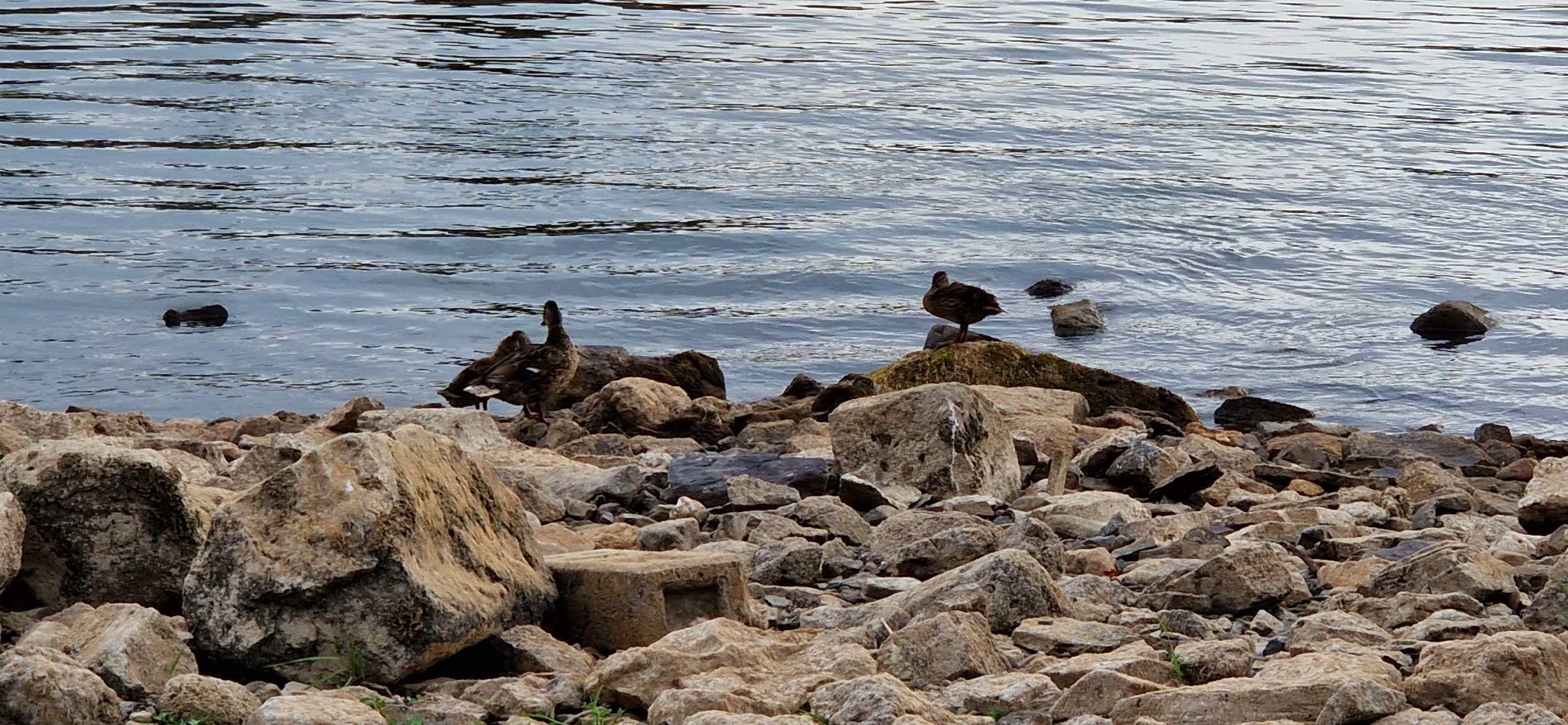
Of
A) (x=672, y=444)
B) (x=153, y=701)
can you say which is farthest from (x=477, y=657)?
(x=672, y=444)

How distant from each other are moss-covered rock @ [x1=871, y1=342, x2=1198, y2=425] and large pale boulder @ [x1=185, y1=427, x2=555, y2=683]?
6.22 metres

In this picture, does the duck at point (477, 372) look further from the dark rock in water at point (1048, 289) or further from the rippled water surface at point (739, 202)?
the dark rock in water at point (1048, 289)

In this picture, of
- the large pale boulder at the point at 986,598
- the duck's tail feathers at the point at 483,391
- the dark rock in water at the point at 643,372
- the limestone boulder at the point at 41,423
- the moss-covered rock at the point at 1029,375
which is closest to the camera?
the large pale boulder at the point at 986,598

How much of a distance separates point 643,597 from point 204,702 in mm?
1125

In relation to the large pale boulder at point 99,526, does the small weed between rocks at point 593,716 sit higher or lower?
lower

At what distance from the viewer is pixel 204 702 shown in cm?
339

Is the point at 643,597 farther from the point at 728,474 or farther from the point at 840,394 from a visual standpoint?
the point at 840,394

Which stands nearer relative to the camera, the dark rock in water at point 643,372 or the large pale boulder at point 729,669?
the large pale boulder at point 729,669

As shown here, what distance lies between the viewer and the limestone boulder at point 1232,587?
181 inches

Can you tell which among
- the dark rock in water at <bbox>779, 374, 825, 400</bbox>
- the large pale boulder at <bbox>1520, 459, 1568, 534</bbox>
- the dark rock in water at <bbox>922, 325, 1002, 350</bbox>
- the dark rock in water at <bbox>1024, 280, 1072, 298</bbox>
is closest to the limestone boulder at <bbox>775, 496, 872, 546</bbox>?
the large pale boulder at <bbox>1520, 459, 1568, 534</bbox>

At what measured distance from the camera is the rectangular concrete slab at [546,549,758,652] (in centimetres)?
416

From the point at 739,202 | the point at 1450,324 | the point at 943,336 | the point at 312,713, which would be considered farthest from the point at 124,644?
the point at 739,202

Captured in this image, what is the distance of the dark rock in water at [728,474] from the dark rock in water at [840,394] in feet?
8.14

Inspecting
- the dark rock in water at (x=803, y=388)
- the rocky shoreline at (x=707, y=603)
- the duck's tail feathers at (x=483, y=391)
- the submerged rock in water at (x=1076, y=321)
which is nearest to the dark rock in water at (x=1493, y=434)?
the rocky shoreline at (x=707, y=603)
